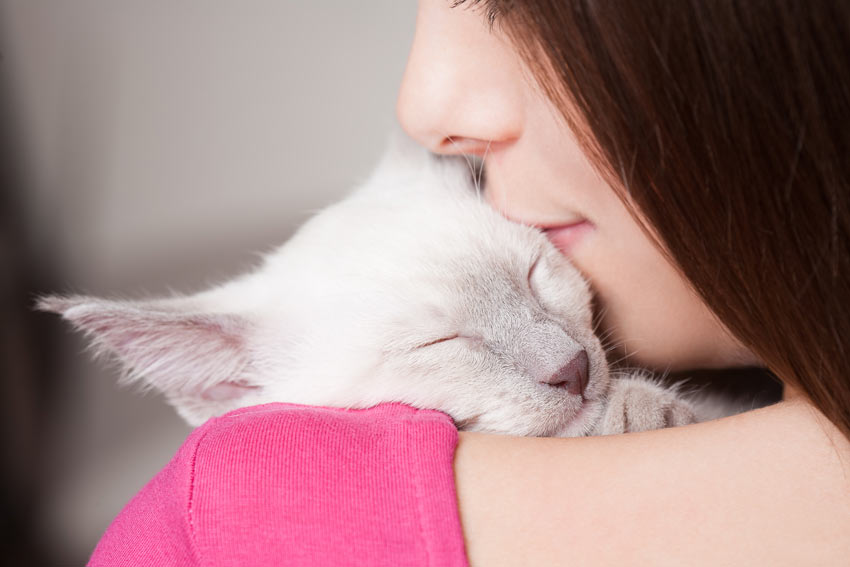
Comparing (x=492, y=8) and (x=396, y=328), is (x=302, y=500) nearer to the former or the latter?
(x=396, y=328)

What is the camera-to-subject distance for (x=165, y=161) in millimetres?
2412

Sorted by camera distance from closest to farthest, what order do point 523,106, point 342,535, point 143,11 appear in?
point 342,535 → point 523,106 → point 143,11

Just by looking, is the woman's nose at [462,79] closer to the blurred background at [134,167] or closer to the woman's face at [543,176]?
the woman's face at [543,176]

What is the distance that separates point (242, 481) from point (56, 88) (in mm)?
2151

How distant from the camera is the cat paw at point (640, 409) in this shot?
0.87m

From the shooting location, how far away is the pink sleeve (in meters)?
0.60

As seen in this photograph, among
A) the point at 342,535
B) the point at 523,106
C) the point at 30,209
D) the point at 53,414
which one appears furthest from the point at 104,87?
the point at 342,535

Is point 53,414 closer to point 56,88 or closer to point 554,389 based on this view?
point 56,88

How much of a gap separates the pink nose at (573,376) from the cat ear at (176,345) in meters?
0.40

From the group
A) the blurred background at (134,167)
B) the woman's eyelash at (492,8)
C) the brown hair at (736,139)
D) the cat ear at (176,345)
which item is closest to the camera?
the brown hair at (736,139)

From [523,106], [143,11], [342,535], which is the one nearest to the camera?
[342,535]

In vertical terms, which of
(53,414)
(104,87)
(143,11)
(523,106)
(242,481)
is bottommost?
(53,414)

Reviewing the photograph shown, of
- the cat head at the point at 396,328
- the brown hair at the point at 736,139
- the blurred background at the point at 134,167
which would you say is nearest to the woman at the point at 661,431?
the brown hair at the point at 736,139

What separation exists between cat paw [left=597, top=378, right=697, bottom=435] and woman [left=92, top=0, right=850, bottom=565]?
0.61 ft
